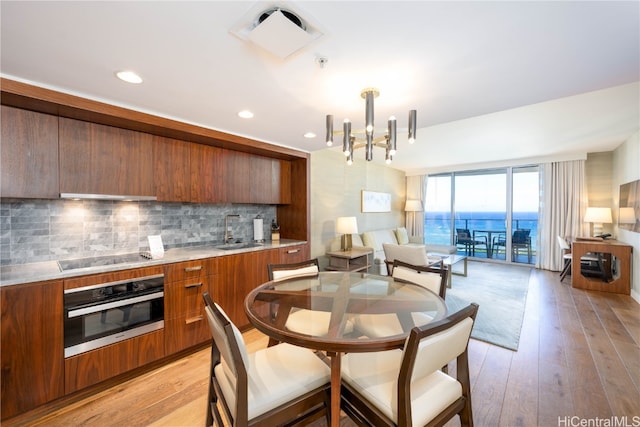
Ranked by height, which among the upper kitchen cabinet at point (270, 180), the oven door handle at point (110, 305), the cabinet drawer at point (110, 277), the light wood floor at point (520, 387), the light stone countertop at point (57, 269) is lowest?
the light wood floor at point (520, 387)

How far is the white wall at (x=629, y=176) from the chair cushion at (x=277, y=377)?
4872mm

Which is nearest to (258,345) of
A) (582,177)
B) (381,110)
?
(381,110)

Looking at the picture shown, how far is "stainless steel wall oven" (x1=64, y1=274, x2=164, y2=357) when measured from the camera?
1787mm

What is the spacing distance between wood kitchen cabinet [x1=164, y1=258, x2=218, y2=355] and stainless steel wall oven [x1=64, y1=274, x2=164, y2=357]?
7cm

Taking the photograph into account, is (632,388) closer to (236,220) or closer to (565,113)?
(565,113)

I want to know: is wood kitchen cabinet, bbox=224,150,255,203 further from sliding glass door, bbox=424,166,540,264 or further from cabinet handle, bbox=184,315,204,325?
sliding glass door, bbox=424,166,540,264

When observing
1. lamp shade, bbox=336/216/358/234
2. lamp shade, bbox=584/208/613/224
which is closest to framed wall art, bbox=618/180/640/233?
lamp shade, bbox=584/208/613/224

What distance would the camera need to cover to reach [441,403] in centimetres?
118

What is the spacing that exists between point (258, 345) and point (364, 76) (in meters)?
2.53

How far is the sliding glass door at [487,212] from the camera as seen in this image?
19.2 ft

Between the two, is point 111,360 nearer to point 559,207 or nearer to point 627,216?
point 627,216

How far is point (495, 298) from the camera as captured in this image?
3791 mm

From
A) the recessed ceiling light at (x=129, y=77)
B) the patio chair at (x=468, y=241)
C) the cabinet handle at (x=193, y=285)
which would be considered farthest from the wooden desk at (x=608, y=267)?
the recessed ceiling light at (x=129, y=77)

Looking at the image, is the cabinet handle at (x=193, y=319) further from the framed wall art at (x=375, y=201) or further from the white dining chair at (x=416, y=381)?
the framed wall art at (x=375, y=201)
